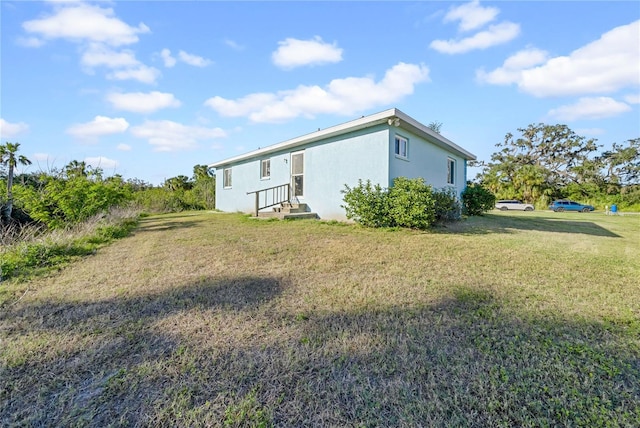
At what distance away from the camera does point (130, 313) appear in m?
2.81

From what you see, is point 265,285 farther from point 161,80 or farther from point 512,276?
point 161,80

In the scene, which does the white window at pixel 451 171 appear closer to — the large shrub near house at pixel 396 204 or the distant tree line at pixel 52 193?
the large shrub near house at pixel 396 204

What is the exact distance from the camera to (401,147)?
952cm

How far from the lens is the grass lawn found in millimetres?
1606

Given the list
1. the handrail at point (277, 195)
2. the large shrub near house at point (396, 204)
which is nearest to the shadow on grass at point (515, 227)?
the large shrub near house at point (396, 204)

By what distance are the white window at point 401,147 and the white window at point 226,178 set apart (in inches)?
411

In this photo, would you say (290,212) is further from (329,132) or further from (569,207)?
(569,207)

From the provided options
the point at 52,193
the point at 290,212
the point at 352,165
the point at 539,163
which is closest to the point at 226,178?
the point at 290,212

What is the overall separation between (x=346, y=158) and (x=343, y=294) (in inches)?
280

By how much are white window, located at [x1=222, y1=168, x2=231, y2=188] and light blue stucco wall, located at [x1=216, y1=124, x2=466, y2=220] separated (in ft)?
10.6

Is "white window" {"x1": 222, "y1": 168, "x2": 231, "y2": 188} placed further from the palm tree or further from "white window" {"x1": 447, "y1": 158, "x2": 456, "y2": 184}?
"white window" {"x1": 447, "y1": 158, "x2": 456, "y2": 184}

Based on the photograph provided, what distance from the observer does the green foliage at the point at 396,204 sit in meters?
7.58

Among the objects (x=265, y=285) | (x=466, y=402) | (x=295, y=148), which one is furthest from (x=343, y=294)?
(x=295, y=148)

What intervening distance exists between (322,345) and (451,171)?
1333cm
